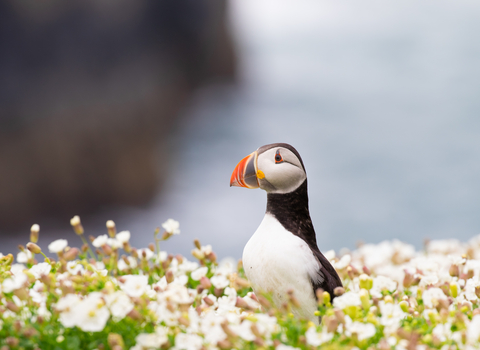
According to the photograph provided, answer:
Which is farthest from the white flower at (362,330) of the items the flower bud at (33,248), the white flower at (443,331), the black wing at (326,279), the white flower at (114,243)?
the flower bud at (33,248)

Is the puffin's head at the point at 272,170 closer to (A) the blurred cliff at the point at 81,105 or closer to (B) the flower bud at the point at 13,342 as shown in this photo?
(B) the flower bud at the point at 13,342

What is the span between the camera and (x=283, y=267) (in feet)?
8.39

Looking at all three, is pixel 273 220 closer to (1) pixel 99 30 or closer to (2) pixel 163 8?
(1) pixel 99 30

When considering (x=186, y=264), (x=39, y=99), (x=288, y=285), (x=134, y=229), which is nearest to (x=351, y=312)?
(x=288, y=285)

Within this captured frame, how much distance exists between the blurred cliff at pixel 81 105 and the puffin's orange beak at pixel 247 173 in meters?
9.65

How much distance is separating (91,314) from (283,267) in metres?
1.15

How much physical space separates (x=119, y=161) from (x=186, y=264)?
908 centimetres

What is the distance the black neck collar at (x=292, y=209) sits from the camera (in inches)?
108

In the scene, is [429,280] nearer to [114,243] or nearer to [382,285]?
[382,285]

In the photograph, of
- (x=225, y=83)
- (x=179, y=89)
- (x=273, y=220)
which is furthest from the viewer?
(x=225, y=83)

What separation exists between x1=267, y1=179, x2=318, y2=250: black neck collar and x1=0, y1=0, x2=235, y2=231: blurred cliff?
976cm

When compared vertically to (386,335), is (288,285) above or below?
above

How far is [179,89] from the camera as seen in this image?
16094 mm

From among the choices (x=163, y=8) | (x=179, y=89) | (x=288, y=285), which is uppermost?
(x=163, y=8)
